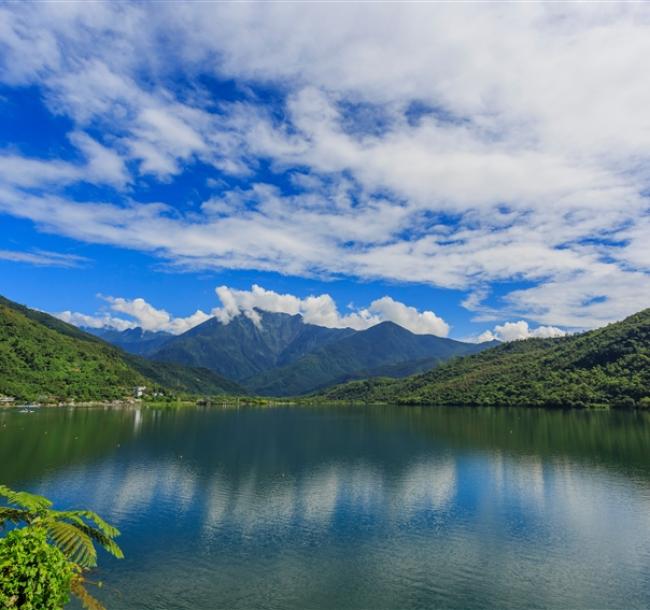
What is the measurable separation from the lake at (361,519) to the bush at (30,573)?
23.6m

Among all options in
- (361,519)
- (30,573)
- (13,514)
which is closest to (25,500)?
(13,514)

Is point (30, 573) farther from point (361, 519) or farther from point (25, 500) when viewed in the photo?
point (361, 519)

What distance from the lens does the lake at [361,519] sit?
37062mm

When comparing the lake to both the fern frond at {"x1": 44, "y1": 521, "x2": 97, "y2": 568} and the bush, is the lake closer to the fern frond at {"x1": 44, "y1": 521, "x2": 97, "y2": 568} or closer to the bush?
the fern frond at {"x1": 44, "y1": 521, "x2": 97, "y2": 568}

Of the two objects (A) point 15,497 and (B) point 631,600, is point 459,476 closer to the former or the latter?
(B) point 631,600

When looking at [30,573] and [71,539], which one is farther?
[71,539]

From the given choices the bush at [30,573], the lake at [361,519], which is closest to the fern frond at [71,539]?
the bush at [30,573]

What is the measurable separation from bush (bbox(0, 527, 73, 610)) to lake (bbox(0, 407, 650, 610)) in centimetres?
2358

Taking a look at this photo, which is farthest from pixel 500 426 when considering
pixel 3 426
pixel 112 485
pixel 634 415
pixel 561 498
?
pixel 3 426

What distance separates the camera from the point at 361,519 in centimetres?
5725

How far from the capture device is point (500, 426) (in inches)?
6693

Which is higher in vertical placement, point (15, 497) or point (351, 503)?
point (15, 497)

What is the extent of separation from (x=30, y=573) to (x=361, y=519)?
160 feet

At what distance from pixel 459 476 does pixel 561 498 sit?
19910mm
